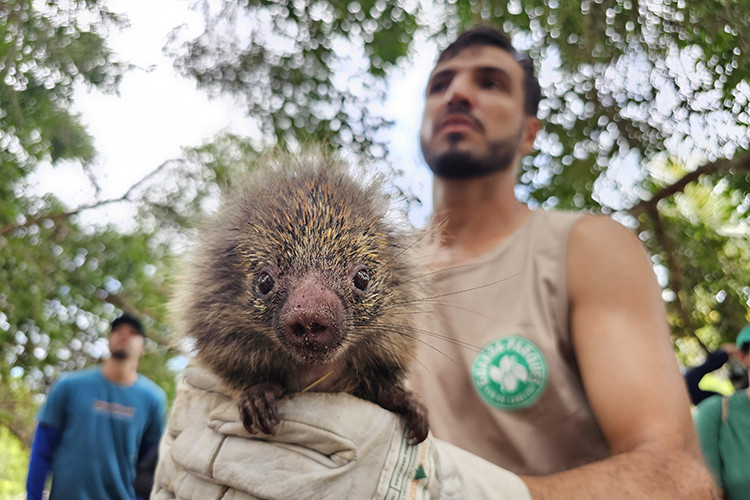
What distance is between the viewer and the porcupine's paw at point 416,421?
2105mm

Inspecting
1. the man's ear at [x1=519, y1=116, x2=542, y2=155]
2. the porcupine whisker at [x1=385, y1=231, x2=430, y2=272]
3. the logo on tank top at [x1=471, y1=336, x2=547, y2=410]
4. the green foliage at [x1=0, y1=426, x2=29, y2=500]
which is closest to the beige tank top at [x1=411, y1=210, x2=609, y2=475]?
the logo on tank top at [x1=471, y1=336, x2=547, y2=410]

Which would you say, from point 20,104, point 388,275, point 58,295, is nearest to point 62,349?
point 58,295

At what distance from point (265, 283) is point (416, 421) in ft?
2.56

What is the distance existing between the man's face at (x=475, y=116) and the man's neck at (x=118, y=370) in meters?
3.30

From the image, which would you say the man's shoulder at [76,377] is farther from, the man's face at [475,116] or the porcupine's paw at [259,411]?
the man's face at [475,116]

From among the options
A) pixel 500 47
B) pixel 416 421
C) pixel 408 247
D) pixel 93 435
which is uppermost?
pixel 500 47

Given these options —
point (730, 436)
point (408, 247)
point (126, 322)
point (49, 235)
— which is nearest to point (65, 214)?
point (49, 235)

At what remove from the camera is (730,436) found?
121 inches

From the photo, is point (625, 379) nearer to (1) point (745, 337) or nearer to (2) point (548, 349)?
(2) point (548, 349)

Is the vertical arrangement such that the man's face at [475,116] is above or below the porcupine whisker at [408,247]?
above

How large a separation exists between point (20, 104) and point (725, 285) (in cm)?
494

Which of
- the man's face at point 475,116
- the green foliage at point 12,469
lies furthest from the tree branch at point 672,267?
the green foliage at point 12,469

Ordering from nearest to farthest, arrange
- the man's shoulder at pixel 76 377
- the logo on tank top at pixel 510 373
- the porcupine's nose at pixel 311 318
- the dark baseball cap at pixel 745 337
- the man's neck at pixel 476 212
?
the porcupine's nose at pixel 311 318
the logo on tank top at pixel 510 373
the man's neck at pixel 476 212
the dark baseball cap at pixel 745 337
the man's shoulder at pixel 76 377

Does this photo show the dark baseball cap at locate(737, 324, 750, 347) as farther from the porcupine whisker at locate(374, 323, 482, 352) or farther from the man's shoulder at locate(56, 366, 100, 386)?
the man's shoulder at locate(56, 366, 100, 386)
